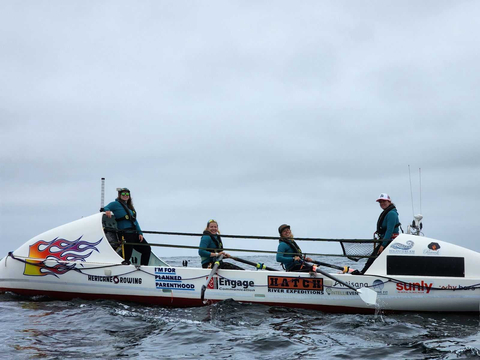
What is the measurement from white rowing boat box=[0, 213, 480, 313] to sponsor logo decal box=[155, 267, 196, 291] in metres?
0.02

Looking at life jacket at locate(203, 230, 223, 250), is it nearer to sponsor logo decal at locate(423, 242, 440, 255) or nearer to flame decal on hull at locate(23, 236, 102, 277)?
flame decal on hull at locate(23, 236, 102, 277)

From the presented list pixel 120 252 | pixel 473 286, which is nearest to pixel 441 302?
pixel 473 286

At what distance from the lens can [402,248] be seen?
377 inches

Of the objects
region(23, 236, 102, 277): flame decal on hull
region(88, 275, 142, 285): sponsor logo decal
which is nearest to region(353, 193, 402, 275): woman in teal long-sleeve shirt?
region(88, 275, 142, 285): sponsor logo decal

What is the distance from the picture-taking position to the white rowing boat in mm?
9391

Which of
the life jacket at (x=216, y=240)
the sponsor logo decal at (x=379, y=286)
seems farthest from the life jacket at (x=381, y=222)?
the life jacket at (x=216, y=240)

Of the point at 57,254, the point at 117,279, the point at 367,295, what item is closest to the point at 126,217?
the point at 117,279

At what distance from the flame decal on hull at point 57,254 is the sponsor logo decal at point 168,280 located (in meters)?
1.51

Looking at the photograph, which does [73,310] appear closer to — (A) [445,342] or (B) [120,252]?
(B) [120,252]

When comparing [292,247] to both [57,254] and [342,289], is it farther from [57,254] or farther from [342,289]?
[57,254]

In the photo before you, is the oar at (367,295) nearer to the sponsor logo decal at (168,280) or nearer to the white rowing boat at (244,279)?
the white rowing boat at (244,279)

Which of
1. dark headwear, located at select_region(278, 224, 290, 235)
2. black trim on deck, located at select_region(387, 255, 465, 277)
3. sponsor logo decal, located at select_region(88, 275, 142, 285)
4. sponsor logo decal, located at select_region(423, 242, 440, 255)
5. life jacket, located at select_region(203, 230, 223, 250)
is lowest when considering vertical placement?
sponsor logo decal, located at select_region(88, 275, 142, 285)

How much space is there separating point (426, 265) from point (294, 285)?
2479 millimetres

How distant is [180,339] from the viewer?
25.7 feet
